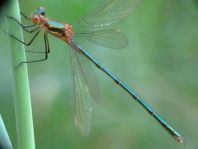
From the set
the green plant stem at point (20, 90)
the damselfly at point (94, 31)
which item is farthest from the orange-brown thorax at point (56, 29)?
the green plant stem at point (20, 90)

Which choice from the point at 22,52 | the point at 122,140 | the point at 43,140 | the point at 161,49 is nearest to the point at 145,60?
the point at 161,49

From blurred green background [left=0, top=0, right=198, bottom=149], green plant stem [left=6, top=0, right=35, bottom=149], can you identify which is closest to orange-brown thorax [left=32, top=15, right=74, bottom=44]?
blurred green background [left=0, top=0, right=198, bottom=149]

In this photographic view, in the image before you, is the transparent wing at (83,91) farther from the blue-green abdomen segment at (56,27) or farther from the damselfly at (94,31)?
the blue-green abdomen segment at (56,27)

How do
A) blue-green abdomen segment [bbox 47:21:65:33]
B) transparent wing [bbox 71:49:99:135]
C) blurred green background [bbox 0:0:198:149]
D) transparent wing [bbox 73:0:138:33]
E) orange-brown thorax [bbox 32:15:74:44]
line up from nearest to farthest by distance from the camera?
transparent wing [bbox 71:49:99:135] → orange-brown thorax [bbox 32:15:74:44] → blue-green abdomen segment [bbox 47:21:65:33] → transparent wing [bbox 73:0:138:33] → blurred green background [bbox 0:0:198:149]

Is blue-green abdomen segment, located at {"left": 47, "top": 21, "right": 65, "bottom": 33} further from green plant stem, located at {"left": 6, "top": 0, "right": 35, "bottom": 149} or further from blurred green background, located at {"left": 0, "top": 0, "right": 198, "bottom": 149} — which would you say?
green plant stem, located at {"left": 6, "top": 0, "right": 35, "bottom": 149}

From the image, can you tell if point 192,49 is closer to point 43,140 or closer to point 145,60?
point 145,60

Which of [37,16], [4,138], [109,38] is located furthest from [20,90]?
[109,38]
